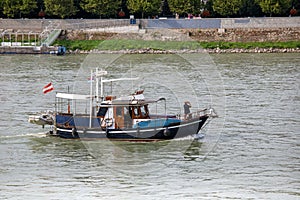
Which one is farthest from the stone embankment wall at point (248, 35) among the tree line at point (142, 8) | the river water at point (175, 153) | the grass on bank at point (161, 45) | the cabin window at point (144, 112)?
the cabin window at point (144, 112)

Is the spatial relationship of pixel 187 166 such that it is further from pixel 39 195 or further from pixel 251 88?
pixel 251 88

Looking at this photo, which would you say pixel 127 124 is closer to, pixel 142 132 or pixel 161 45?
pixel 142 132

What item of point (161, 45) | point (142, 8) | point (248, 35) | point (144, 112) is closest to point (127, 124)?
point (144, 112)

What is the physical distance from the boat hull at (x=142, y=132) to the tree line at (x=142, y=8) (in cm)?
3943

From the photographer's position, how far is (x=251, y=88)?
38531 millimetres

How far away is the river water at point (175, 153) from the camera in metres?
21.8

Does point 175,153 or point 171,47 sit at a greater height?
point 175,153

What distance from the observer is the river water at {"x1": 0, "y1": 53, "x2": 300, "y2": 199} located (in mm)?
21750

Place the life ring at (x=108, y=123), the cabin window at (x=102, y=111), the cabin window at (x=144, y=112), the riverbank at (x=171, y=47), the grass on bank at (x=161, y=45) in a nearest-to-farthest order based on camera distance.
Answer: the life ring at (x=108, y=123)
the cabin window at (x=102, y=111)
the cabin window at (x=144, y=112)
the riverbank at (x=171, y=47)
the grass on bank at (x=161, y=45)

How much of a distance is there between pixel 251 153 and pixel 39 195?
626 cm

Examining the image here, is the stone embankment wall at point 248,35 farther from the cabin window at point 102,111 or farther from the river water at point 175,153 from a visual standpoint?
the cabin window at point 102,111

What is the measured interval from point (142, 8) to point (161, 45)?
695cm

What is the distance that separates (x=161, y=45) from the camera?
61312 mm

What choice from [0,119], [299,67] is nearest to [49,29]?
[299,67]
